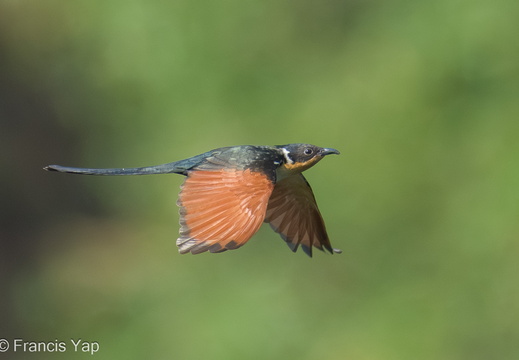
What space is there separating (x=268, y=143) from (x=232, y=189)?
5.50 m

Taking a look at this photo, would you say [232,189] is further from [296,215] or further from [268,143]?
[268,143]

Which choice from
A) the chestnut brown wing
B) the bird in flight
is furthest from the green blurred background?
the chestnut brown wing

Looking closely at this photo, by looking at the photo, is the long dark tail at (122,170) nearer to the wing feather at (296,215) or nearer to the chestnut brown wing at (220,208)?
the chestnut brown wing at (220,208)

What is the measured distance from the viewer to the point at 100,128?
38.9 ft

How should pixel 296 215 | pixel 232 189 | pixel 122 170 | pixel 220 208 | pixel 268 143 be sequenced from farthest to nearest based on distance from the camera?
1. pixel 268 143
2. pixel 296 215
3. pixel 122 170
4. pixel 232 189
5. pixel 220 208

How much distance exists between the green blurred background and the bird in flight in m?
3.70

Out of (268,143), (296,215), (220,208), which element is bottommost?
(268,143)

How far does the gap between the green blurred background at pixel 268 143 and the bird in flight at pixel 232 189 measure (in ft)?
12.2

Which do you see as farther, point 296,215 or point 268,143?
point 268,143

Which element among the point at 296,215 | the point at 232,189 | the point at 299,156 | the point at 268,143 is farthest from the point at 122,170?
the point at 268,143

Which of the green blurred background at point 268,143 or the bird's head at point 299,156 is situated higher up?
the bird's head at point 299,156

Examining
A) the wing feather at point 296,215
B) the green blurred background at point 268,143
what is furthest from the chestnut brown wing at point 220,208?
the green blurred background at point 268,143

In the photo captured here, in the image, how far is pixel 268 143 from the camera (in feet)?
32.2

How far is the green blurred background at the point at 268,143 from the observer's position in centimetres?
893
